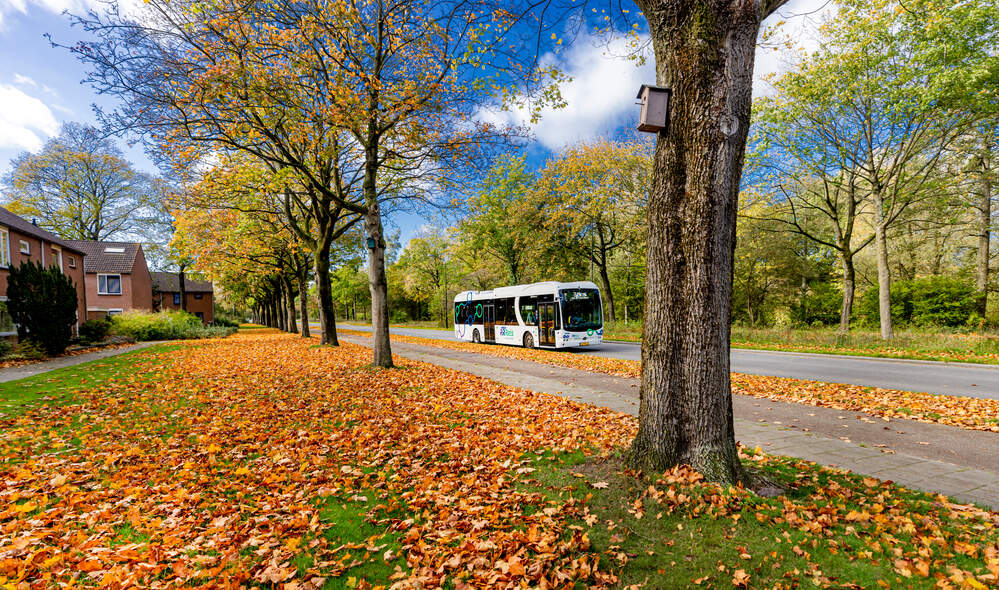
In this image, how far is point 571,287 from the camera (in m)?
18.6

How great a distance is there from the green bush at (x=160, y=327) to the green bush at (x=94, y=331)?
3.16ft

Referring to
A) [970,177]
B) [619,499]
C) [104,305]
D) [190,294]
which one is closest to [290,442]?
[619,499]

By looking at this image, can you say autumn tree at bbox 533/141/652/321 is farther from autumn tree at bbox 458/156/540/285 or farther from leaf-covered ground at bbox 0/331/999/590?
leaf-covered ground at bbox 0/331/999/590

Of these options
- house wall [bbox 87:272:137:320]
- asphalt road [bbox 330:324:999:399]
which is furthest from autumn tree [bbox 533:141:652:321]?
house wall [bbox 87:272:137:320]

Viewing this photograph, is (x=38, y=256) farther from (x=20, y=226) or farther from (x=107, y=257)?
(x=107, y=257)

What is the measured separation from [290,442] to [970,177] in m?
26.8

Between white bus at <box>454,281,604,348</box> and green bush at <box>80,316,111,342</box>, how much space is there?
65.3 ft

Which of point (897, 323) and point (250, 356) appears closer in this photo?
point (250, 356)

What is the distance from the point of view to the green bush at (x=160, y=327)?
79.6ft

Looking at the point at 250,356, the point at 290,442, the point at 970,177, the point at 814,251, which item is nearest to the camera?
the point at 290,442

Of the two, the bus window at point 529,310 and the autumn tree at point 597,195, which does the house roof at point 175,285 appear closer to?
the autumn tree at point 597,195

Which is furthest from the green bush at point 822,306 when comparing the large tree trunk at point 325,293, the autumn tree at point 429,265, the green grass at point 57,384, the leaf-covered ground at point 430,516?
the green grass at point 57,384

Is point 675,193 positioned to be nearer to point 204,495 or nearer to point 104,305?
point 204,495

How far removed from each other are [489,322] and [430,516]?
67.1ft
